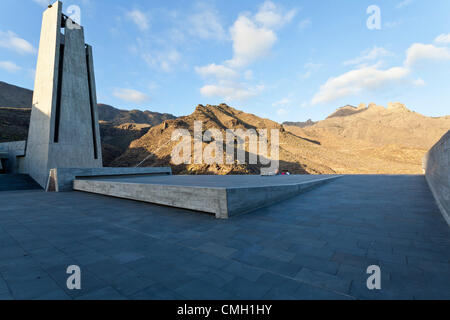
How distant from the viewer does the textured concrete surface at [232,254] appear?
7.58 ft

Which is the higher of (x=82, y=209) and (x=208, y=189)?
(x=208, y=189)

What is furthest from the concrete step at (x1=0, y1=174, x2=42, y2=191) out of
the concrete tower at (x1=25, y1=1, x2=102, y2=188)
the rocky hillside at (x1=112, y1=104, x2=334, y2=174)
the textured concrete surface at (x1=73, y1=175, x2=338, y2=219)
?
the rocky hillside at (x1=112, y1=104, x2=334, y2=174)

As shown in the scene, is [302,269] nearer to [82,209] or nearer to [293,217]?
[293,217]

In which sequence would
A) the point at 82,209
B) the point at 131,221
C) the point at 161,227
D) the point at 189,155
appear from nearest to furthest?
1. the point at 161,227
2. the point at 131,221
3. the point at 82,209
4. the point at 189,155

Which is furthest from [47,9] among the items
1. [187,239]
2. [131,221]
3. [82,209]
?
[187,239]

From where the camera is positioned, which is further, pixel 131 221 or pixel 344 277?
pixel 131 221

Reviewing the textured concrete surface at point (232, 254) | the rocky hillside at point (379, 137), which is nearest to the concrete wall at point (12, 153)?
the textured concrete surface at point (232, 254)

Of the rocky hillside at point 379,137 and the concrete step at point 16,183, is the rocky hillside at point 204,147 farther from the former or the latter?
the concrete step at point 16,183

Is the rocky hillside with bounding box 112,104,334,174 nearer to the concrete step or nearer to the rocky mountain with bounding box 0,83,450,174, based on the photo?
the rocky mountain with bounding box 0,83,450,174

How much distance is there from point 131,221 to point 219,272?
346 centimetres

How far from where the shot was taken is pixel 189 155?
4000 cm

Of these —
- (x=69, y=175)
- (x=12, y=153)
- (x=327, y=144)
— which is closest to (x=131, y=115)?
(x=327, y=144)
